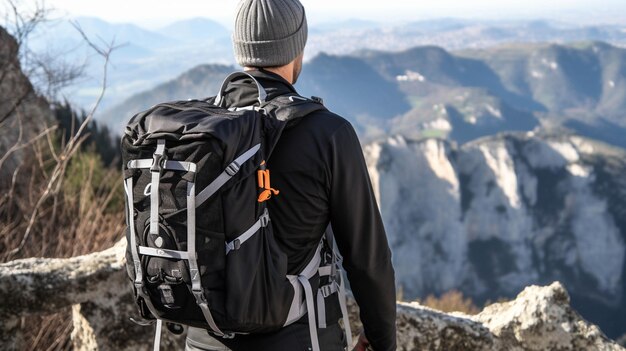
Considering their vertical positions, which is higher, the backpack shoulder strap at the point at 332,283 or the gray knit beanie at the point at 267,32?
the gray knit beanie at the point at 267,32

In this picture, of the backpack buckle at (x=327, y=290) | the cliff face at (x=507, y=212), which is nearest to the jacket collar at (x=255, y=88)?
the backpack buckle at (x=327, y=290)

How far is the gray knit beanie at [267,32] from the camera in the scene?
1998 millimetres

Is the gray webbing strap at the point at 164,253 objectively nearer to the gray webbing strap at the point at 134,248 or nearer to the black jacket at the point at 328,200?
the gray webbing strap at the point at 134,248

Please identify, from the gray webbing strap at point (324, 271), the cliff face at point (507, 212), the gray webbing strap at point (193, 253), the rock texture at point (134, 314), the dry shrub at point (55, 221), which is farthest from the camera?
the cliff face at point (507, 212)

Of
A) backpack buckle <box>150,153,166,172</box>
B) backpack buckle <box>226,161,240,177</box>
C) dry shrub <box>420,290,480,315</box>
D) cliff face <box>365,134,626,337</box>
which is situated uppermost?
backpack buckle <box>150,153,166,172</box>

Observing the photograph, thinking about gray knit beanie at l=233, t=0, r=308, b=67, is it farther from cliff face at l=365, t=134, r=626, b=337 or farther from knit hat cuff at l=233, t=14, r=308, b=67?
cliff face at l=365, t=134, r=626, b=337

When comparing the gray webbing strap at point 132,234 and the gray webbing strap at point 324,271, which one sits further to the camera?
the gray webbing strap at point 324,271

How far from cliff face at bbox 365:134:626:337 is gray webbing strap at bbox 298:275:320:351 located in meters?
73.1

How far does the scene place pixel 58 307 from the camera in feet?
11.7

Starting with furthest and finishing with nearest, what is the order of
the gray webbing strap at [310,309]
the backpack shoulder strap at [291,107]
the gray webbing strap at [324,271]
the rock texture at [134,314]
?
the rock texture at [134,314] → the gray webbing strap at [324,271] → the gray webbing strap at [310,309] → the backpack shoulder strap at [291,107]

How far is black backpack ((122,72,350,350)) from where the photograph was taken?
1723 millimetres

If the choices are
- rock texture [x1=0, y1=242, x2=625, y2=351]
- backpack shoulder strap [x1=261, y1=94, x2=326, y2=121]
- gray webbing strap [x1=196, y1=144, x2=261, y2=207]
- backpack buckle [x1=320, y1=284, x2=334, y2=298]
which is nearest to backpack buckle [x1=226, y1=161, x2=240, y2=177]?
gray webbing strap [x1=196, y1=144, x2=261, y2=207]

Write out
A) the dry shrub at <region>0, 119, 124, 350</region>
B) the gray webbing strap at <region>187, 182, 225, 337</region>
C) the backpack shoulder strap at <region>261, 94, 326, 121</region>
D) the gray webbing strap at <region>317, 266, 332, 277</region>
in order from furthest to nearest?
the dry shrub at <region>0, 119, 124, 350</region>
the gray webbing strap at <region>317, 266, 332, 277</region>
the backpack shoulder strap at <region>261, 94, 326, 121</region>
the gray webbing strap at <region>187, 182, 225, 337</region>

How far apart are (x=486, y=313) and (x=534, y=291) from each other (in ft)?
1.07
